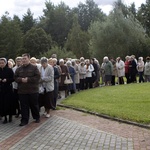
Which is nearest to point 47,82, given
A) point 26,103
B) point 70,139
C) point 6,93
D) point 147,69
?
point 26,103

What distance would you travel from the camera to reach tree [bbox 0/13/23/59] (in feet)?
169

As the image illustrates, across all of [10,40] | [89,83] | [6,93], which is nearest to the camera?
[6,93]

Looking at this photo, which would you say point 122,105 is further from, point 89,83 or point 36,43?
point 36,43

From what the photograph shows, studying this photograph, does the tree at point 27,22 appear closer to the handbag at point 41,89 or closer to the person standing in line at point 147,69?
the person standing in line at point 147,69

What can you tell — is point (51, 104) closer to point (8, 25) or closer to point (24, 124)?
point (24, 124)

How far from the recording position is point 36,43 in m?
55.2

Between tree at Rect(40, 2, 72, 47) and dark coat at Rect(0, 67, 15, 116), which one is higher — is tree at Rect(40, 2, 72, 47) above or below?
above

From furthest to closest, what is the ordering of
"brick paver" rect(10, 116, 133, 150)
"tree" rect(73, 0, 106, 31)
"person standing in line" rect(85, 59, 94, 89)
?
"tree" rect(73, 0, 106, 31)
"person standing in line" rect(85, 59, 94, 89)
"brick paver" rect(10, 116, 133, 150)

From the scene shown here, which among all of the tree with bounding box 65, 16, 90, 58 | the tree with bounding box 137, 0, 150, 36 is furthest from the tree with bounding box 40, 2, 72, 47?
the tree with bounding box 137, 0, 150, 36

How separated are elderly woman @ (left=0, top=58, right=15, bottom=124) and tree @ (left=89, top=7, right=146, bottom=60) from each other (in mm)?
27055

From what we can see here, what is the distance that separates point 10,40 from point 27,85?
44914mm

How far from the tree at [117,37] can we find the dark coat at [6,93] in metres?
27.1

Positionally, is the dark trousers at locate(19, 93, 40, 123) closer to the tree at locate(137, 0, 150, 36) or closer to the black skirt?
the black skirt

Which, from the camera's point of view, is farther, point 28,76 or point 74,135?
point 28,76
